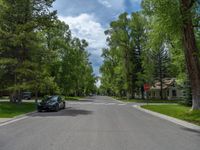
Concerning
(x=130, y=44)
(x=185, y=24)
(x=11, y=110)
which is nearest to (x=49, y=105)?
(x=11, y=110)

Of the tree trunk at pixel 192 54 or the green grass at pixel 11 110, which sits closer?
the green grass at pixel 11 110

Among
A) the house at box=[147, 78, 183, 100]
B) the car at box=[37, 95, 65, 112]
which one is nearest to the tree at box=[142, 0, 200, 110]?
the car at box=[37, 95, 65, 112]

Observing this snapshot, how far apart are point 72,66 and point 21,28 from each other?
36535mm

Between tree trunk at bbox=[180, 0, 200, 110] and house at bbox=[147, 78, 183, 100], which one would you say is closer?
tree trunk at bbox=[180, 0, 200, 110]

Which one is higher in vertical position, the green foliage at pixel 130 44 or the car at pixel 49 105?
the green foliage at pixel 130 44

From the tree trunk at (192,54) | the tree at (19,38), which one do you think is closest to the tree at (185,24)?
the tree trunk at (192,54)

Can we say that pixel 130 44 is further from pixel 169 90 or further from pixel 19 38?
pixel 19 38

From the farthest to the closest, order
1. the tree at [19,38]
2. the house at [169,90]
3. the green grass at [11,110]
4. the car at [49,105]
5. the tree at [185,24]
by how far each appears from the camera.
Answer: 1. the house at [169,90]
2. the tree at [19,38]
3. the car at [49,105]
4. the green grass at [11,110]
5. the tree at [185,24]

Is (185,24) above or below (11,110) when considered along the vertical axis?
above

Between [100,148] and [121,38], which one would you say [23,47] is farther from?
[121,38]

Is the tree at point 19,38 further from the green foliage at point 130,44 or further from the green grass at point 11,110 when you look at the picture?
the green foliage at point 130,44

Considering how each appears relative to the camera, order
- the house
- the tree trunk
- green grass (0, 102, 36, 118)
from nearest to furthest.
→ green grass (0, 102, 36, 118) → the tree trunk → the house

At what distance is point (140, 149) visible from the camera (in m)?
9.57

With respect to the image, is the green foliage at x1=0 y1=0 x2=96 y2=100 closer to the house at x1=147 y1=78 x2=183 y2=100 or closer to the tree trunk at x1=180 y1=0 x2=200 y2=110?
the tree trunk at x1=180 y1=0 x2=200 y2=110
